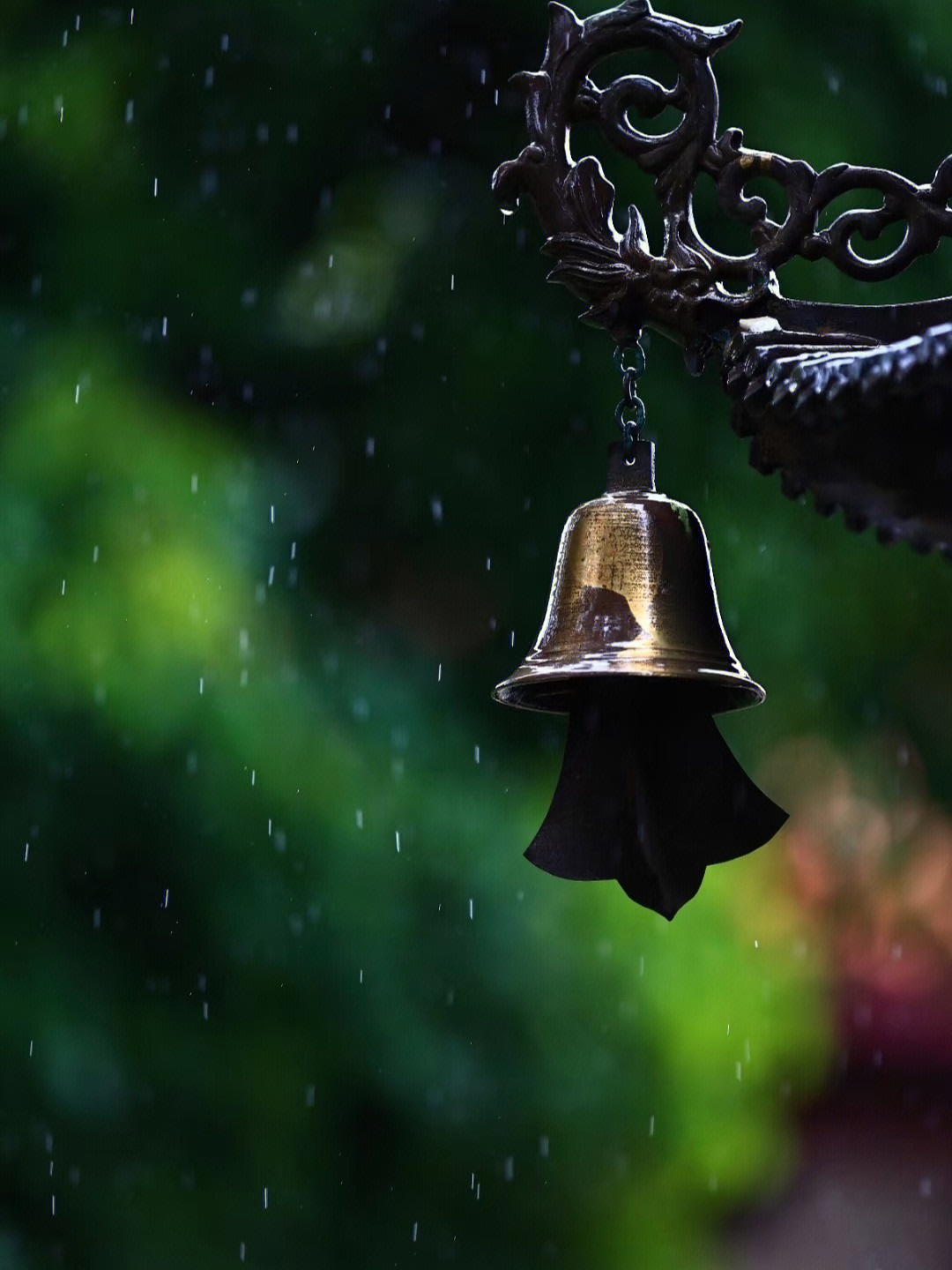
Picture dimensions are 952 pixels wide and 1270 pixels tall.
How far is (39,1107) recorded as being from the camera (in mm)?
3408

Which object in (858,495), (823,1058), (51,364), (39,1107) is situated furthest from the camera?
(823,1058)

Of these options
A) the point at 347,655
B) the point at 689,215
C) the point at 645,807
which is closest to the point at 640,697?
the point at 645,807

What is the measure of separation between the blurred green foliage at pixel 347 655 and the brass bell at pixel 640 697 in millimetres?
1432

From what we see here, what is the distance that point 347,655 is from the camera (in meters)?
3.69

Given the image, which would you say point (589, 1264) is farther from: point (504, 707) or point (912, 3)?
point (912, 3)

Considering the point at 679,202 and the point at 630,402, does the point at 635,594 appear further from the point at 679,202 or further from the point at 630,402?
the point at 679,202

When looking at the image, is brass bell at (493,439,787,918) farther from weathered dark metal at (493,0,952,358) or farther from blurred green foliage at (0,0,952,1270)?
blurred green foliage at (0,0,952,1270)

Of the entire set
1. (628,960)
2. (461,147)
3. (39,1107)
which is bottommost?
(39,1107)

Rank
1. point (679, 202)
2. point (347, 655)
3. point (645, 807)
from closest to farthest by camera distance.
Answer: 1. point (679, 202)
2. point (645, 807)
3. point (347, 655)

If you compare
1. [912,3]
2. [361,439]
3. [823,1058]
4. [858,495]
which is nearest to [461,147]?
[361,439]

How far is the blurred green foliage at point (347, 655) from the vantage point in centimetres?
349

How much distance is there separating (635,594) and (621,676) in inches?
3.7

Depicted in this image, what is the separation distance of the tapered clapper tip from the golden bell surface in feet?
0.29

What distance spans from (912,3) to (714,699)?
88.0 inches
